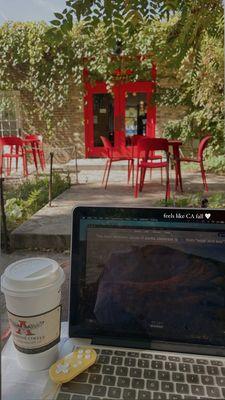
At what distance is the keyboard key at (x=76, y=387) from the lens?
0.70 metres

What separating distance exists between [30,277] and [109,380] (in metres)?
0.27

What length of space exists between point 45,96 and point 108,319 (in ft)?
28.3

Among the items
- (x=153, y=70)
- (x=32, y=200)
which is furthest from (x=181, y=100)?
(x=32, y=200)

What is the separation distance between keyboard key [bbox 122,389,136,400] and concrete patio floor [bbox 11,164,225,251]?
89 cm

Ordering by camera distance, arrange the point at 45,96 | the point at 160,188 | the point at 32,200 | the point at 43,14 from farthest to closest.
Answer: the point at 45,96, the point at 160,188, the point at 32,200, the point at 43,14

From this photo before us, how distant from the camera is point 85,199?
4.71 m

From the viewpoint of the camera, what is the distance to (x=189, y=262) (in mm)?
844

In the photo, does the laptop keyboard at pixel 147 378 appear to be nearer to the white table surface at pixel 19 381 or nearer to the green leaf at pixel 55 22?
the white table surface at pixel 19 381

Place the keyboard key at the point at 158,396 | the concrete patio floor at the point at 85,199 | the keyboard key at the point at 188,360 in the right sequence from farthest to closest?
the concrete patio floor at the point at 85,199
the keyboard key at the point at 188,360
the keyboard key at the point at 158,396

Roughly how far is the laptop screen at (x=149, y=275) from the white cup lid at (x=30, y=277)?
87 millimetres

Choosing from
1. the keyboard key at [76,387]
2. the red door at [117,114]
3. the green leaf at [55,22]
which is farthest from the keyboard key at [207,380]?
the red door at [117,114]

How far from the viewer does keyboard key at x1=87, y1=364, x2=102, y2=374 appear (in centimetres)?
75

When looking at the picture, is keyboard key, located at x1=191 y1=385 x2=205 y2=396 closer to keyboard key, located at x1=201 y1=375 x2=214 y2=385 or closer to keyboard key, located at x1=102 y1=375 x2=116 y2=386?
keyboard key, located at x1=201 y1=375 x2=214 y2=385

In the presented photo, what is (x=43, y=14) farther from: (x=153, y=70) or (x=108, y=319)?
(x=153, y=70)
